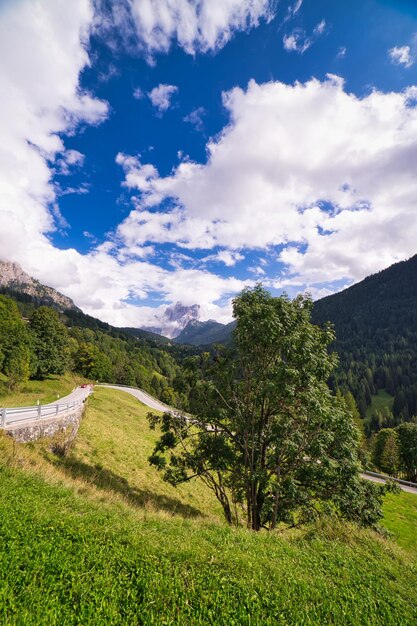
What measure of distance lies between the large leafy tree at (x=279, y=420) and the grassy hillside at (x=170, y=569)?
2.48 metres

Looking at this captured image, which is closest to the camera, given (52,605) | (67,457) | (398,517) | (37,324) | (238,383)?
(52,605)

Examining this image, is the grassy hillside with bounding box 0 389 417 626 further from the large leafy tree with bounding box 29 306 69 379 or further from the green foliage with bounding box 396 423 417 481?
the green foliage with bounding box 396 423 417 481

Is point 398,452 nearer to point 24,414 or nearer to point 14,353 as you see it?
point 24,414

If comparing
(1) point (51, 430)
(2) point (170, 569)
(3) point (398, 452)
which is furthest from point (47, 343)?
(3) point (398, 452)

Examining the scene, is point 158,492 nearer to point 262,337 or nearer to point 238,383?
point 238,383

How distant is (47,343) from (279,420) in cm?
6615

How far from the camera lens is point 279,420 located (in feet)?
46.0

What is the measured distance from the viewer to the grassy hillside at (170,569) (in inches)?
211

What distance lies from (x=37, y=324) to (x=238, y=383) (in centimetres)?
6686

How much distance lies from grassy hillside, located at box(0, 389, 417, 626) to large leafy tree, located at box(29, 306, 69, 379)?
197 feet

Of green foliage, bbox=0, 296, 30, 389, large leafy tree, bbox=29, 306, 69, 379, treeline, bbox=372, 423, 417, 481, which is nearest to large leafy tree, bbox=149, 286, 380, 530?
green foliage, bbox=0, 296, 30, 389

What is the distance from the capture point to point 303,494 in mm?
13844

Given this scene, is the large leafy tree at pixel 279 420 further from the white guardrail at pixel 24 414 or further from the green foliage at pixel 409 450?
the green foliage at pixel 409 450

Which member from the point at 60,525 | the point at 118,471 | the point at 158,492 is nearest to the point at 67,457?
the point at 118,471
